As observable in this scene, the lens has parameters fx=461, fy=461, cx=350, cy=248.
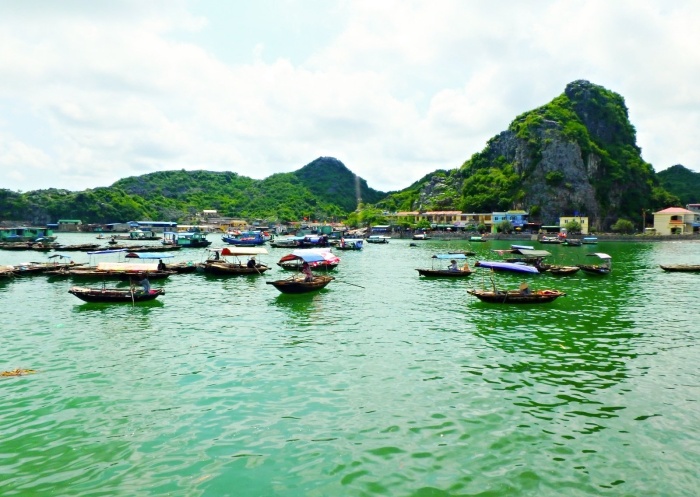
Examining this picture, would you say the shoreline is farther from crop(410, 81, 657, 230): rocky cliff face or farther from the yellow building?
crop(410, 81, 657, 230): rocky cliff face

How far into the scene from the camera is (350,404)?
51.8 ft

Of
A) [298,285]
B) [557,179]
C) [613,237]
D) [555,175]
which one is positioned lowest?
[298,285]

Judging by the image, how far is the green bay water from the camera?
11562 mm

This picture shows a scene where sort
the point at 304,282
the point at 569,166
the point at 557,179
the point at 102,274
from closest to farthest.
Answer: the point at 304,282, the point at 102,274, the point at 557,179, the point at 569,166

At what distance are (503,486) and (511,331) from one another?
1598 centimetres

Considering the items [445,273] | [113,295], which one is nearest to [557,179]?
[445,273]

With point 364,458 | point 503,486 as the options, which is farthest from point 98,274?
point 503,486

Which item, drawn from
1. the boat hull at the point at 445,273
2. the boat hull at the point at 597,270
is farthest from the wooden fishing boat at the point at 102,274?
the boat hull at the point at 597,270

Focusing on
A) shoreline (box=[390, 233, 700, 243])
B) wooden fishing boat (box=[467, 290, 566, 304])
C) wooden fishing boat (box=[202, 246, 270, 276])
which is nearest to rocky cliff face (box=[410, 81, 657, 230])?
shoreline (box=[390, 233, 700, 243])

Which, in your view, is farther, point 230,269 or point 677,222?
Answer: point 677,222

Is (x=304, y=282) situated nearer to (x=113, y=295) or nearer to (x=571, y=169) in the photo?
(x=113, y=295)

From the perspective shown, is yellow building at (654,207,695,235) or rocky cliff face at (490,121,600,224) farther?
rocky cliff face at (490,121,600,224)

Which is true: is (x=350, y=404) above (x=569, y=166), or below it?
below

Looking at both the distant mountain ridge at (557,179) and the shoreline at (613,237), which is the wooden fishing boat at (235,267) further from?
the distant mountain ridge at (557,179)
